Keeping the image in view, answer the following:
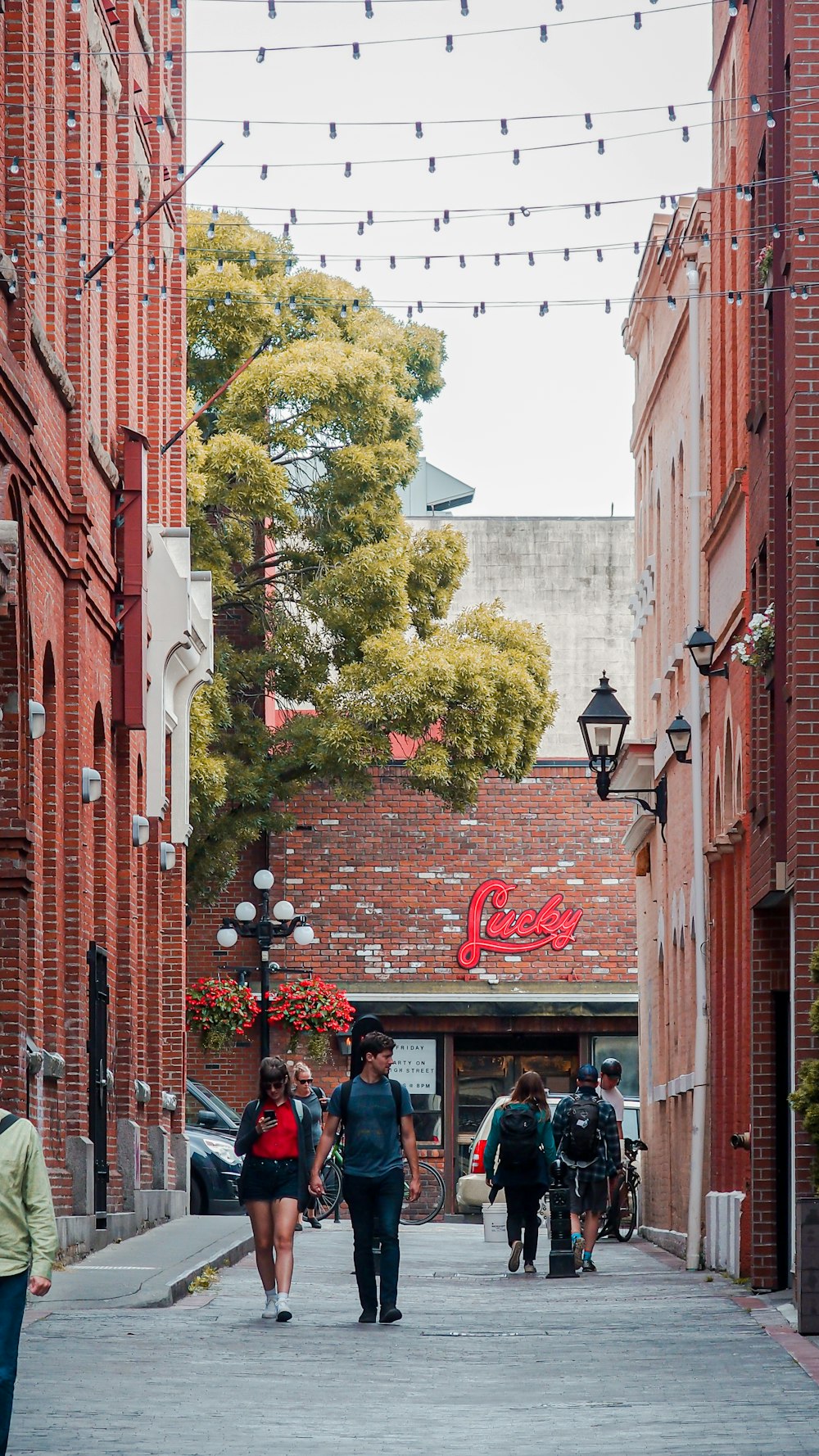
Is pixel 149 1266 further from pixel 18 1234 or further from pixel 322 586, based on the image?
pixel 322 586

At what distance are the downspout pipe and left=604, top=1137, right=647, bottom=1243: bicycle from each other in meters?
3.41

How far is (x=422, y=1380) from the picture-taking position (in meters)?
11.9

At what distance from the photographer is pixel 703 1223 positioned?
2219 cm

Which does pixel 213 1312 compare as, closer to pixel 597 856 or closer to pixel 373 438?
pixel 373 438

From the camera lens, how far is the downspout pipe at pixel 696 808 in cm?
2116

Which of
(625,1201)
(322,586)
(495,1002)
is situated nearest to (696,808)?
(625,1201)

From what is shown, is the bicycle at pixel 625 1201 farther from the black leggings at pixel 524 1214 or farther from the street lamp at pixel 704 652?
the street lamp at pixel 704 652

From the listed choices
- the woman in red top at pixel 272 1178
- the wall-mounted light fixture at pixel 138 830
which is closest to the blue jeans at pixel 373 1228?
the woman in red top at pixel 272 1178

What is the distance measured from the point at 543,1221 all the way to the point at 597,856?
32.8 ft

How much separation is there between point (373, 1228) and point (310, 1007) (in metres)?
20.7

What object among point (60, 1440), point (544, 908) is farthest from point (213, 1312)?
point (544, 908)

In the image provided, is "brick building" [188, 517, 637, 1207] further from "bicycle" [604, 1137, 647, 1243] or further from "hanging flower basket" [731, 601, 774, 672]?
"hanging flower basket" [731, 601, 774, 672]

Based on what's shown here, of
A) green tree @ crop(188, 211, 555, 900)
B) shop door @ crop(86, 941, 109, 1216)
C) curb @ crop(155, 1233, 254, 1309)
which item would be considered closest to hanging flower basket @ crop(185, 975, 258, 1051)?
green tree @ crop(188, 211, 555, 900)

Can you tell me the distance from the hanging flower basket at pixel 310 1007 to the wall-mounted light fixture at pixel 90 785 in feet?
47.8
